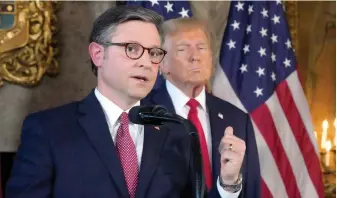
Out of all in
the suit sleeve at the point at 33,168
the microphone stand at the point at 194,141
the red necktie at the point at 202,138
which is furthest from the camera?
the red necktie at the point at 202,138

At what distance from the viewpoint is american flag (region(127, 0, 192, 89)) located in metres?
2.48

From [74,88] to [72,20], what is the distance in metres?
0.34

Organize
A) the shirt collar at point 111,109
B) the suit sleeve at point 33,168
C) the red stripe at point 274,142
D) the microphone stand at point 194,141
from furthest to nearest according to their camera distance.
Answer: the red stripe at point 274,142 → the shirt collar at point 111,109 → the suit sleeve at point 33,168 → the microphone stand at point 194,141

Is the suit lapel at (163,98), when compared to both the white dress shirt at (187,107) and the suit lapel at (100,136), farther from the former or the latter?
the suit lapel at (100,136)

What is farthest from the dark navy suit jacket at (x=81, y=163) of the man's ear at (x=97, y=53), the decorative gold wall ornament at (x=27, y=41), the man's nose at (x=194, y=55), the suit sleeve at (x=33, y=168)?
the decorative gold wall ornament at (x=27, y=41)

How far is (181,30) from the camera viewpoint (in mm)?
1916

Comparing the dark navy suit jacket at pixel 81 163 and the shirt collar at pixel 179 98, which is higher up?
the shirt collar at pixel 179 98

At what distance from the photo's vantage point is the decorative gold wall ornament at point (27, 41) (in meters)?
2.39

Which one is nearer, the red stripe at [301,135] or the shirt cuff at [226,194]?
the shirt cuff at [226,194]

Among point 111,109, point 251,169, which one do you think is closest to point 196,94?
point 251,169

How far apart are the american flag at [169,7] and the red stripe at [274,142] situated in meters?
0.60

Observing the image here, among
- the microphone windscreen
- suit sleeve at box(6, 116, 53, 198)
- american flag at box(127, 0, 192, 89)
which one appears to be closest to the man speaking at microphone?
suit sleeve at box(6, 116, 53, 198)

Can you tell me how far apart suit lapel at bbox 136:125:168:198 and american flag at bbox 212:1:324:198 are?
3.89ft

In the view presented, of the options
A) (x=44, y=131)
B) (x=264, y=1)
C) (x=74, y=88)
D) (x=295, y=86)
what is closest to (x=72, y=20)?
(x=74, y=88)
